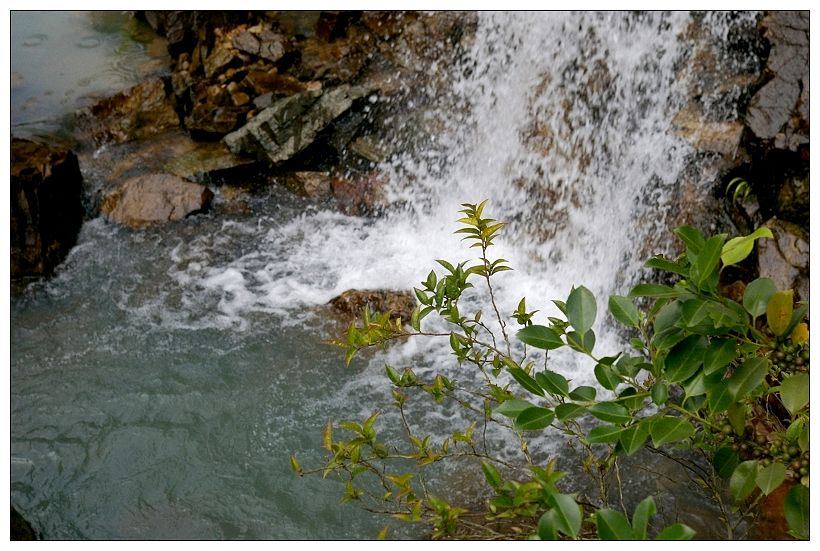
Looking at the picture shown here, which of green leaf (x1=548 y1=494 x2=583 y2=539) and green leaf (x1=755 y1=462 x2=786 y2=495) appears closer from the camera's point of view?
green leaf (x1=548 y1=494 x2=583 y2=539)

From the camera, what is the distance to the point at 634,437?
58.8 inches

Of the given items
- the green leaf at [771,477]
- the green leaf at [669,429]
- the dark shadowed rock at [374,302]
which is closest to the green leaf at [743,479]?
the green leaf at [771,477]

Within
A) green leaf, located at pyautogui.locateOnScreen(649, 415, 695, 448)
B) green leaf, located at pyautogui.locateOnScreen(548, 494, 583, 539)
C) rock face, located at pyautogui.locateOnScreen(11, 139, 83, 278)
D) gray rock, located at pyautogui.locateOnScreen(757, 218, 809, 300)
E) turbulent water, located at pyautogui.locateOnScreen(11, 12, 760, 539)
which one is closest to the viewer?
green leaf, located at pyautogui.locateOnScreen(548, 494, 583, 539)

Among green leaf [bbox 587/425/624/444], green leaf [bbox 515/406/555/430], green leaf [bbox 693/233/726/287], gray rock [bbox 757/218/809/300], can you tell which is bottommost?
gray rock [bbox 757/218/809/300]

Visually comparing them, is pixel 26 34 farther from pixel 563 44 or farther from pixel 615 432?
pixel 615 432

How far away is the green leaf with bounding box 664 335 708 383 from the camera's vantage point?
156 cm

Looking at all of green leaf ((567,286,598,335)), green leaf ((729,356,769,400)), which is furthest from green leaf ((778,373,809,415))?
green leaf ((567,286,598,335))

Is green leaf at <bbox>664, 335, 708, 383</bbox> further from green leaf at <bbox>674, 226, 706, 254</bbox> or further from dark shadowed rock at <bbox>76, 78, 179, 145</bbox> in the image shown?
dark shadowed rock at <bbox>76, 78, 179, 145</bbox>

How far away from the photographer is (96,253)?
549cm

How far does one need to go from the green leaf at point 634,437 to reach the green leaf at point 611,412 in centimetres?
2

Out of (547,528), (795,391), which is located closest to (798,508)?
(795,391)

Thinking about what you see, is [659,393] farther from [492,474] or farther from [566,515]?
[492,474]

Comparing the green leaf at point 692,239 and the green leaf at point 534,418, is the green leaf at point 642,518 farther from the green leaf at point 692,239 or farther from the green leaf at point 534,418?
the green leaf at point 692,239

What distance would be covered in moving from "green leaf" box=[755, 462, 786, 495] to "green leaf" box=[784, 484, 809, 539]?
0.14 ft
